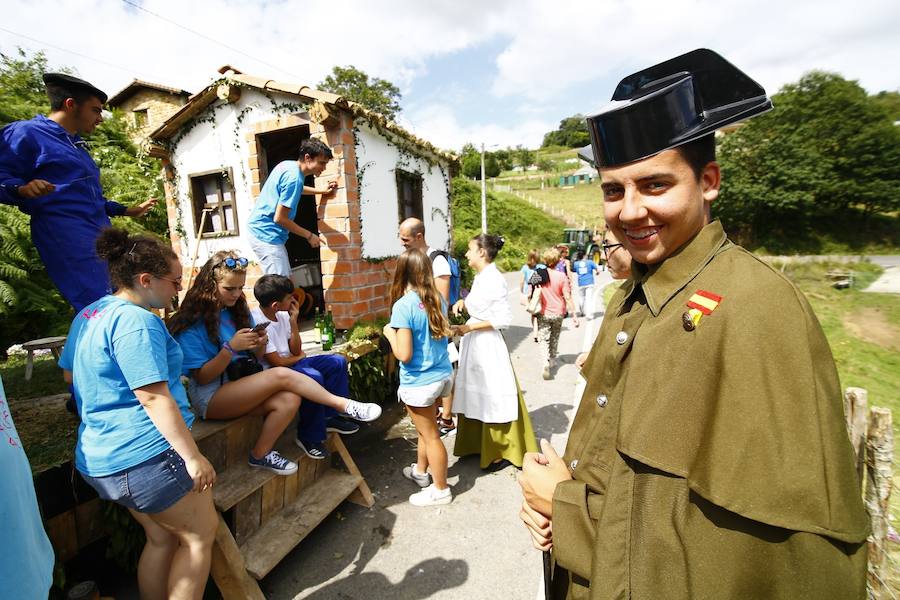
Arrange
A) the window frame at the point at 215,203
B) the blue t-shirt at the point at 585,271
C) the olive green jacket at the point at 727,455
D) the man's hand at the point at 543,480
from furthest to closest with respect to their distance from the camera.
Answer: the blue t-shirt at the point at 585,271 < the window frame at the point at 215,203 < the man's hand at the point at 543,480 < the olive green jacket at the point at 727,455

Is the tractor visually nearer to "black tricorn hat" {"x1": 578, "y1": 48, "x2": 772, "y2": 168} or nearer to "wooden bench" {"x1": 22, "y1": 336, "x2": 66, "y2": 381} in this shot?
"wooden bench" {"x1": 22, "y1": 336, "x2": 66, "y2": 381}

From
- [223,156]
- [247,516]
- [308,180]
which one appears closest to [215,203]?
[223,156]

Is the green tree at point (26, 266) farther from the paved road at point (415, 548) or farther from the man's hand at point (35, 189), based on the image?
the paved road at point (415, 548)

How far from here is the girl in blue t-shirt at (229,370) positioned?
3.04 meters

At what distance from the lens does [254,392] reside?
3.09m

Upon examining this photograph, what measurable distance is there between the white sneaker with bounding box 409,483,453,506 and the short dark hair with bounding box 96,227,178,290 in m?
2.78

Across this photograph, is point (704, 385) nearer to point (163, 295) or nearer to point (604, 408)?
point (604, 408)

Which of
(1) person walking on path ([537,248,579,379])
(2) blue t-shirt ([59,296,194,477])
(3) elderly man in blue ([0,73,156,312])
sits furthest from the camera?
(1) person walking on path ([537,248,579,379])

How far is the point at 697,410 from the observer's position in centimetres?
85

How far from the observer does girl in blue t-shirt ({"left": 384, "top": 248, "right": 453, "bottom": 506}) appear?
344 cm

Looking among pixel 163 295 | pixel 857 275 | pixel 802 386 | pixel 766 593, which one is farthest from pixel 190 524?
pixel 857 275

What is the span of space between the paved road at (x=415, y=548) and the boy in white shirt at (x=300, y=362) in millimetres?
715

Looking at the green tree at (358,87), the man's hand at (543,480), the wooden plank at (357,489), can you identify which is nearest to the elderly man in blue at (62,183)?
the wooden plank at (357,489)

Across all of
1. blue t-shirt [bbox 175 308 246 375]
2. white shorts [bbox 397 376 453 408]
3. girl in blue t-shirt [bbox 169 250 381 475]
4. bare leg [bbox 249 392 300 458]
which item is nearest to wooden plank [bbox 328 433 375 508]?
girl in blue t-shirt [bbox 169 250 381 475]
